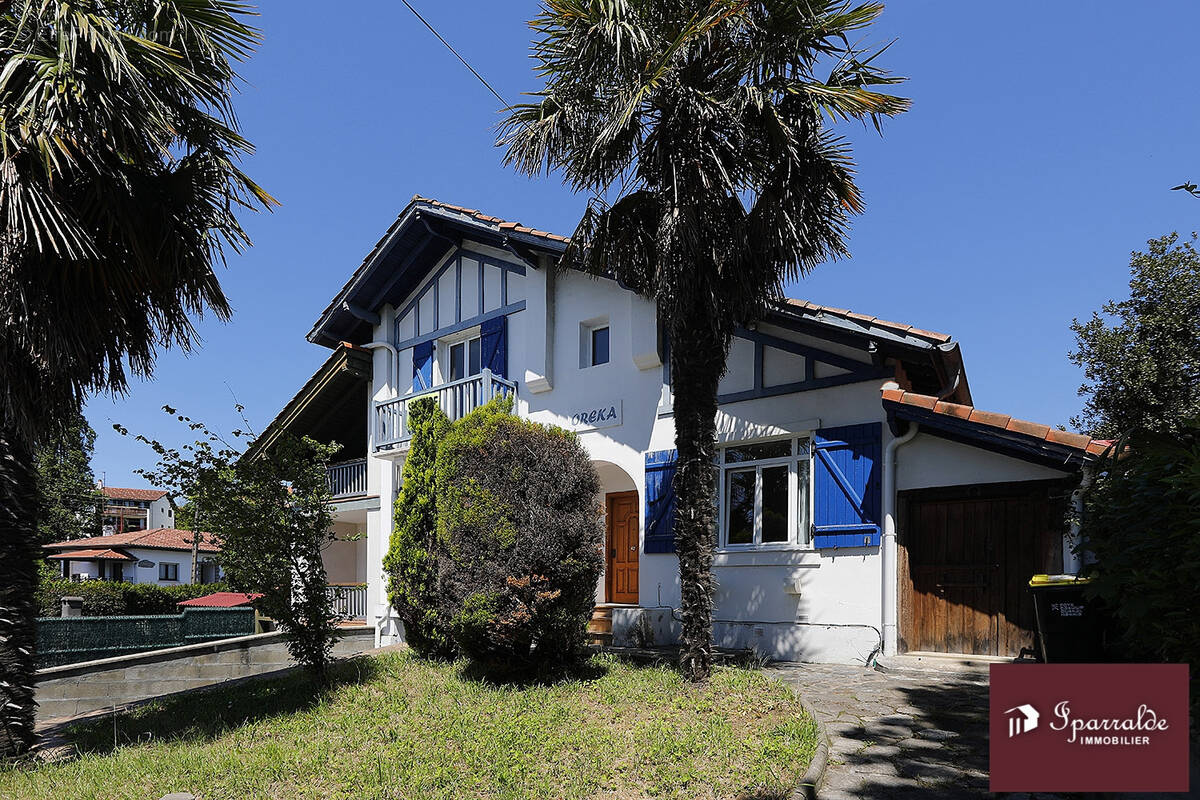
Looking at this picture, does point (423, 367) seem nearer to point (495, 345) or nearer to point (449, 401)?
point (449, 401)

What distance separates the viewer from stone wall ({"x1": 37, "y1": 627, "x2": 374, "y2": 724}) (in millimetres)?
12227

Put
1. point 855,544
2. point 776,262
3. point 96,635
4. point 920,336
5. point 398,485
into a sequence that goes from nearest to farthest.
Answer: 1. point 776,262
2. point 920,336
3. point 855,544
4. point 96,635
5. point 398,485

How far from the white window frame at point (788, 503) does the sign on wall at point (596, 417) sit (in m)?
2.04

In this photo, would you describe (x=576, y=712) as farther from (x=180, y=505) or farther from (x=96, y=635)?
(x=96, y=635)

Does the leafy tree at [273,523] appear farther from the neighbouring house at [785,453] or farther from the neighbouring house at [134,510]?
the neighbouring house at [134,510]

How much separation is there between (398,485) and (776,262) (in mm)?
10537

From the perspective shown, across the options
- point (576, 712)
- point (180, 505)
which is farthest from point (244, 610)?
point (576, 712)

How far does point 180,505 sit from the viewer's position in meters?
10.3

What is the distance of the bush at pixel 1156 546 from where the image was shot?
3.33 meters

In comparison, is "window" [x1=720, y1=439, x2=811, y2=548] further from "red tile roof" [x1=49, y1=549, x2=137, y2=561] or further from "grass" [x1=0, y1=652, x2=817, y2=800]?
"red tile roof" [x1=49, y1=549, x2=137, y2=561]

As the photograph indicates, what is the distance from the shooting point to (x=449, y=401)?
15555mm

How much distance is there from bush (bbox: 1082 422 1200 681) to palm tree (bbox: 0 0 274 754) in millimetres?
7939

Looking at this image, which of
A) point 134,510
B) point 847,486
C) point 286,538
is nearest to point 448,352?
point 286,538

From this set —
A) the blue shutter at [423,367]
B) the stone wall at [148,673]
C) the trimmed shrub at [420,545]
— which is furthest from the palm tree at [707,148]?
the blue shutter at [423,367]
